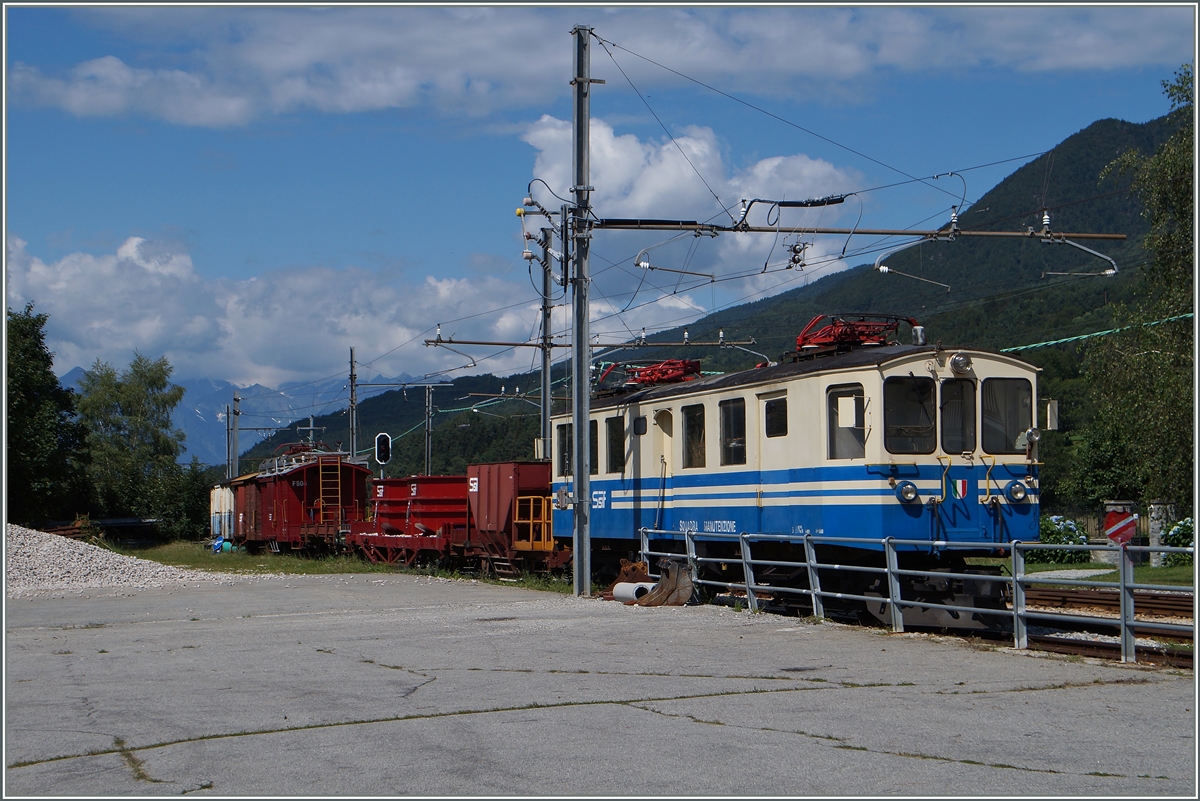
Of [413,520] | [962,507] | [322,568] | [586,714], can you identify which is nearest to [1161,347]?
[962,507]

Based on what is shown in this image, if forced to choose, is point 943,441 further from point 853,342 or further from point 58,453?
point 58,453

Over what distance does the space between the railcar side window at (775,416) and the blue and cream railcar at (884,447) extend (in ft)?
0.05

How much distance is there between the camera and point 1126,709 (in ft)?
25.5

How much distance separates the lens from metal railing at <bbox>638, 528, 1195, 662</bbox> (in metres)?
9.82

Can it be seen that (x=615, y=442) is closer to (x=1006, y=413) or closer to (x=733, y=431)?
(x=733, y=431)

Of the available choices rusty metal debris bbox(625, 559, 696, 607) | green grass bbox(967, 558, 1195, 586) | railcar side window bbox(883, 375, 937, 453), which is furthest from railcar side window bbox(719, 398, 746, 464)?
green grass bbox(967, 558, 1195, 586)

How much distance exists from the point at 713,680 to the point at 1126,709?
2953mm

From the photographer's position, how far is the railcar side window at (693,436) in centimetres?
1656

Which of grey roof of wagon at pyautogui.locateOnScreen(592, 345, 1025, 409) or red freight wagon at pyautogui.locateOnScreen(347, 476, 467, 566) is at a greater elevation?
grey roof of wagon at pyautogui.locateOnScreen(592, 345, 1025, 409)

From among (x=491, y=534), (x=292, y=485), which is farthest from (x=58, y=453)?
(x=491, y=534)

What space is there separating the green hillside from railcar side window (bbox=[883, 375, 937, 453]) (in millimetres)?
20102

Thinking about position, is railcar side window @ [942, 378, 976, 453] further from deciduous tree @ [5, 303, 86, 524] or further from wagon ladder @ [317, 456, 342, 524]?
deciduous tree @ [5, 303, 86, 524]

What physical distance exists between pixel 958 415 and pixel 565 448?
860cm

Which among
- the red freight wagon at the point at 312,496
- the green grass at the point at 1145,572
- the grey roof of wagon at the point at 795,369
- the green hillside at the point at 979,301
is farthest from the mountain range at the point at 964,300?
the grey roof of wagon at the point at 795,369
